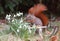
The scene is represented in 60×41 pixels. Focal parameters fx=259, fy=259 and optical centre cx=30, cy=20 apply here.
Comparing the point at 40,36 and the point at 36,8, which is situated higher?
the point at 36,8

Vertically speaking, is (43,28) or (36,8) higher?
(36,8)

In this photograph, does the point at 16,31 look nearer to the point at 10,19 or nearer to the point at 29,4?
the point at 10,19

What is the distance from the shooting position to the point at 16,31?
4.59 metres

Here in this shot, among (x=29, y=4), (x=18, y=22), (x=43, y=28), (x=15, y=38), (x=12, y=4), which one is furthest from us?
(x=29, y=4)

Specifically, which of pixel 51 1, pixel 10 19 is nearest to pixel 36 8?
pixel 10 19

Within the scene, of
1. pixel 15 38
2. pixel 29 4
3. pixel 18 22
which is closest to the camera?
pixel 15 38

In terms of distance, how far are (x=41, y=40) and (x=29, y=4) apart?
2723 mm

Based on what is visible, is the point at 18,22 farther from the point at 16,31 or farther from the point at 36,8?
the point at 36,8

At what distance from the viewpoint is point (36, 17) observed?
528cm

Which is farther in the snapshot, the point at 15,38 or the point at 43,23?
the point at 43,23

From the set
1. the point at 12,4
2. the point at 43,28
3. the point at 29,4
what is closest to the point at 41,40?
the point at 43,28

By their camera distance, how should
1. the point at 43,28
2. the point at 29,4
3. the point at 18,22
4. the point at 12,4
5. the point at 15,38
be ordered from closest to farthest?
the point at 15,38 → the point at 18,22 → the point at 43,28 → the point at 12,4 → the point at 29,4

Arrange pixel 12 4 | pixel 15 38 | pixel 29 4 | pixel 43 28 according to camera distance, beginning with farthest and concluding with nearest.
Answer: pixel 29 4
pixel 12 4
pixel 43 28
pixel 15 38

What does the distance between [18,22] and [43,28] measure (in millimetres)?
684
